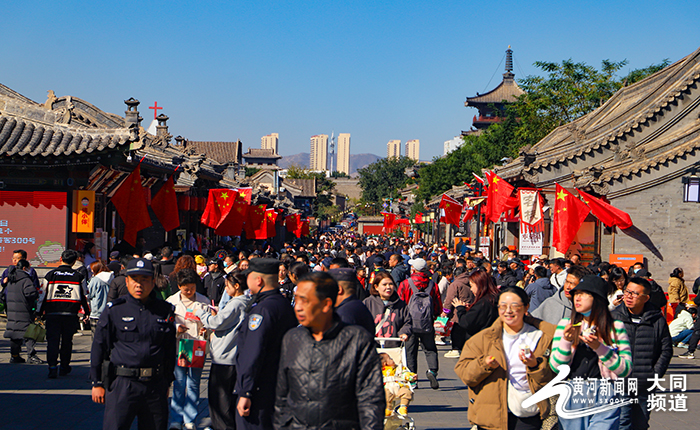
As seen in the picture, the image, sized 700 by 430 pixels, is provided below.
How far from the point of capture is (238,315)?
6.07m

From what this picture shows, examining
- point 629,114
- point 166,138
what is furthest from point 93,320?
point 629,114

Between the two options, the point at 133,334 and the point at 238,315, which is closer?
the point at 133,334

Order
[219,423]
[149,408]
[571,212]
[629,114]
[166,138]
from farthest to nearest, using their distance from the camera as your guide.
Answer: [166,138]
[629,114]
[571,212]
[219,423]
[149,408]

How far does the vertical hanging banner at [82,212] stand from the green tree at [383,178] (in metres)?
76.3

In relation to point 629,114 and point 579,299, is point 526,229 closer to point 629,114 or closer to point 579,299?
point 629,114

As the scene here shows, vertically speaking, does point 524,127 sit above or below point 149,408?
above

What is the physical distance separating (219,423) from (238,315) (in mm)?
955

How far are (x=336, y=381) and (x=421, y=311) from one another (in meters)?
5.09

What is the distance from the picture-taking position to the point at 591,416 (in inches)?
185

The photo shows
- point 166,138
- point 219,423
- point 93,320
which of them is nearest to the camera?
point 219,423

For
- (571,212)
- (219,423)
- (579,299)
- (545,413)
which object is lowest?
(219,423)

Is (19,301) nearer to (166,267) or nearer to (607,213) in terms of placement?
(166,267)

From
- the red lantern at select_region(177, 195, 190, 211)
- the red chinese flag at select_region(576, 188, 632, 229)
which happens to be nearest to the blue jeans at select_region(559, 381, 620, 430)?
the red chinese flag at select_region(576, 188, 632, 229)

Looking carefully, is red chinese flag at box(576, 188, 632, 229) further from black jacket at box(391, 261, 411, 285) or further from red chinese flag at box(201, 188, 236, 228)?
red chinese flag at box(201, 188, 236, 228)
